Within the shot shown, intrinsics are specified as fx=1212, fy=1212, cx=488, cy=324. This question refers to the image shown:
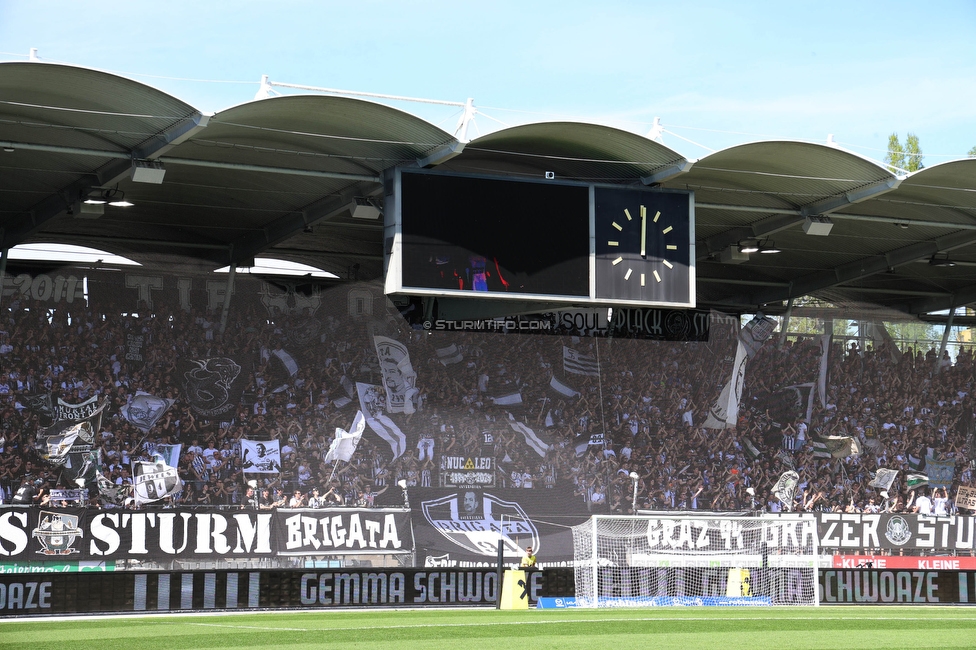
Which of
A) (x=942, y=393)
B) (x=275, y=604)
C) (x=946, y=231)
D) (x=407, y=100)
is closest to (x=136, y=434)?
(x=275, y=604)

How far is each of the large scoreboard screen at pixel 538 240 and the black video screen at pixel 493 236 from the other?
0.05ft

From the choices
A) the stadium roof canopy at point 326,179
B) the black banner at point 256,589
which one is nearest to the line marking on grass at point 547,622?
the black banner at point 256,589

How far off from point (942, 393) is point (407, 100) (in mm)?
18252

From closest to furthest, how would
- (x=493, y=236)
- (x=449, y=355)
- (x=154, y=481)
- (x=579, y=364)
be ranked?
(x=493, y=236) < (x=154, y=481) < (x=449, y=355) < (x=579, y=364)

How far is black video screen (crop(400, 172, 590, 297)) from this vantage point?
18.8 metres

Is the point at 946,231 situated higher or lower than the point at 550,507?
higher

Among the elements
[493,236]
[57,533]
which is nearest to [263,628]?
[57,533]

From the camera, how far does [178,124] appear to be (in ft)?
57.3

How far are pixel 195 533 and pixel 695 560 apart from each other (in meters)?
8.99

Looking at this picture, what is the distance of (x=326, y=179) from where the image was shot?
2095cm

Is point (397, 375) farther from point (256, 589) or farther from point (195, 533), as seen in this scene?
point (256, 589)

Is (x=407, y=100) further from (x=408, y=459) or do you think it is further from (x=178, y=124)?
(x=408, y=459)

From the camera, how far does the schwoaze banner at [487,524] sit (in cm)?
2342

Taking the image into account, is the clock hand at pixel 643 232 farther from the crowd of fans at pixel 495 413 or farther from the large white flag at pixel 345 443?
the large white flag at pixel 345 443
